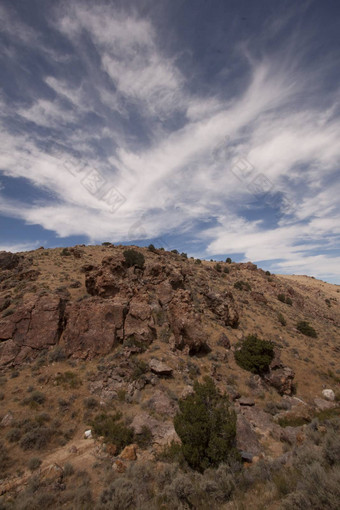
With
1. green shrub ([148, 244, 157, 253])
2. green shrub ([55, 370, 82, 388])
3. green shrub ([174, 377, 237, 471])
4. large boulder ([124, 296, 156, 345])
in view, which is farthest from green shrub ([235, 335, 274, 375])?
green shrub ([148, 244, 157, 253])

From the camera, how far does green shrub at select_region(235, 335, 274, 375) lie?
17.7 meters

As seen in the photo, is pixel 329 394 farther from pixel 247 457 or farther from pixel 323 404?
pixel 247 457

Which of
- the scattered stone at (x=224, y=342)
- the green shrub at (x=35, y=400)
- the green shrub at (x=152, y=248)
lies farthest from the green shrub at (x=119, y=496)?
the green shrub at (x=152, y=248)

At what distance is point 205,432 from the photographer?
8.88 metres

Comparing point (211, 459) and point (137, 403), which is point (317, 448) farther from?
point (137, 403)

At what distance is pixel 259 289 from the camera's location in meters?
45.3

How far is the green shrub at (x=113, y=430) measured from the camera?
9875mm

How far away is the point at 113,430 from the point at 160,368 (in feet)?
16.6

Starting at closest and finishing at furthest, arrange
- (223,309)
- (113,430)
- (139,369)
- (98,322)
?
(113,430)
(139,369)
(98,322)
(223,309)

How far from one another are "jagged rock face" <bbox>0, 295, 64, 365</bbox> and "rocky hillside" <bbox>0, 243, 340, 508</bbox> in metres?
→ 0.07

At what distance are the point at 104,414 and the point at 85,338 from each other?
6.02 m

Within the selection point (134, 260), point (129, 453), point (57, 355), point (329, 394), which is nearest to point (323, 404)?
point (329, 394)

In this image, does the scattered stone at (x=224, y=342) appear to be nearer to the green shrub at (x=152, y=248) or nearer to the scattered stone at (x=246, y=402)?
the scattered stone at (x=246, y=402)

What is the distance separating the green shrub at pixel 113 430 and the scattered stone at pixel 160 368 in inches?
150
